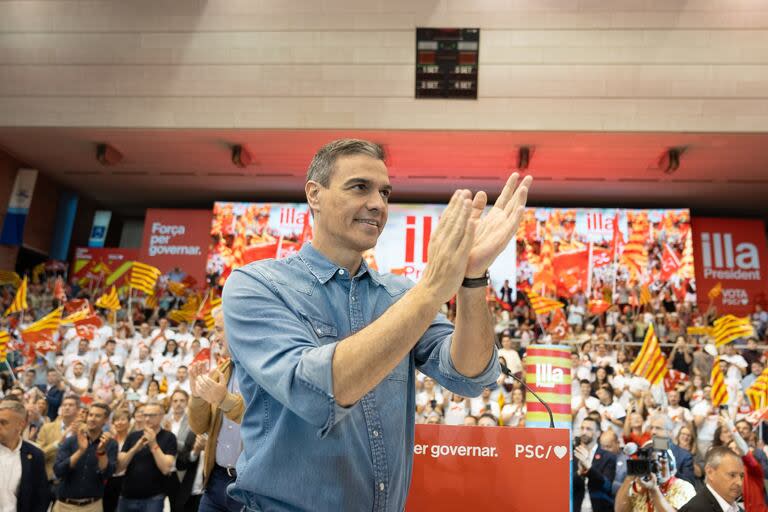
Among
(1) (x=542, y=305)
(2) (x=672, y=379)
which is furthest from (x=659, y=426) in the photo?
(1) (x=542, y=305)

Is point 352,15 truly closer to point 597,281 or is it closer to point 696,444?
point 597,281

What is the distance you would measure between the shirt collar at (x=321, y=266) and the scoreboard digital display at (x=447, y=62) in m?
11.5

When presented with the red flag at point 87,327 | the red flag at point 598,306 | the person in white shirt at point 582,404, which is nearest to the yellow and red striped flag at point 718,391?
the person in white shirt at point 582,404

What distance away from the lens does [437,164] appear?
14.5 m

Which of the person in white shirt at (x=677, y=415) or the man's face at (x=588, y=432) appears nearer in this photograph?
the man's face at (x=588, y=432)

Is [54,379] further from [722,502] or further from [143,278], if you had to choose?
[722,502]

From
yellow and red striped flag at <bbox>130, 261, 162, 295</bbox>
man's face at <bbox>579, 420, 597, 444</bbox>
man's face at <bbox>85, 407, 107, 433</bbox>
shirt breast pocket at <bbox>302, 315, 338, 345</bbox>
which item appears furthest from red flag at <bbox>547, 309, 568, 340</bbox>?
shirt breast pocket at <bbox>302, 315, 338, 345</bbox>

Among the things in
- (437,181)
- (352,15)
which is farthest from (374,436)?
(437,181)

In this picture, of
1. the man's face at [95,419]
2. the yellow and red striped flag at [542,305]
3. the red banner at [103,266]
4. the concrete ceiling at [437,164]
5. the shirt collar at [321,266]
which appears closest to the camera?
the shirt collar at [321,266]

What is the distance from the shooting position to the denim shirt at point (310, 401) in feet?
3.92

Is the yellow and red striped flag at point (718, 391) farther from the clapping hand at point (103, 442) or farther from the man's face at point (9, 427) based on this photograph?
the man's face at point (9, 427)

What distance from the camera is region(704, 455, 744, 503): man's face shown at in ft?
13.1

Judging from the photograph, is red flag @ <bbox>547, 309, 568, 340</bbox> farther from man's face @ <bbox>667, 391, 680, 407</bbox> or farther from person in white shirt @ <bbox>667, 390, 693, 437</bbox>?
person in white shirt @ <bbox>667, 390, 693, 437</bbox>

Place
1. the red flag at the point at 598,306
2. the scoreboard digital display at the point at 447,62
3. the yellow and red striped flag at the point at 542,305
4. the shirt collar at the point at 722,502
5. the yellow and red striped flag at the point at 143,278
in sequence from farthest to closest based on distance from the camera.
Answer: the red flag at the point at 598,306 → the yellow and red striped flag at the point at 143,278 → the scoreboard digital display at the point at 447,62 → the yellow and red striped flag at the point at 542,305 → the shirt collar at the point at 722,502
